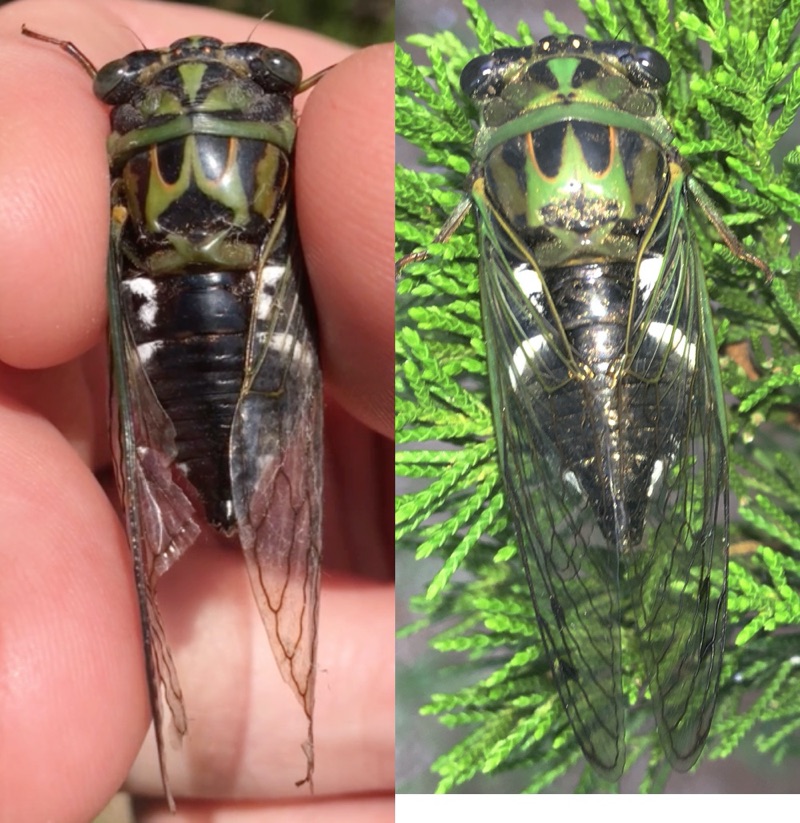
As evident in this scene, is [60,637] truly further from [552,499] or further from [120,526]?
[552,499]

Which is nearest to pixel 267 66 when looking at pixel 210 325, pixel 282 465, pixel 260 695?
pixel 210 325

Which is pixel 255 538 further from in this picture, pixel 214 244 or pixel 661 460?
pixel 661 460

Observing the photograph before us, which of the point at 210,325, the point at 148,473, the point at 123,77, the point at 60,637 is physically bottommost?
the point at 60,637

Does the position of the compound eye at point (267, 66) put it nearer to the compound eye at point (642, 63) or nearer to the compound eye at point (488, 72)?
the compound eye at point (488, 72)

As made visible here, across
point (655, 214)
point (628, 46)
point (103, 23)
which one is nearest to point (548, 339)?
point (655, 214)

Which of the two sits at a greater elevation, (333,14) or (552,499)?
(333,14)

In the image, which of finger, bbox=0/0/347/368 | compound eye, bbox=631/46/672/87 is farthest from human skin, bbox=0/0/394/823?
compound eye, bbox=631/46/672/87

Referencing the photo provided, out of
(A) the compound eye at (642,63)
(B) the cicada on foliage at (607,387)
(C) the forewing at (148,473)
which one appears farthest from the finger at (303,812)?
(A) the compound eye at (642,63)

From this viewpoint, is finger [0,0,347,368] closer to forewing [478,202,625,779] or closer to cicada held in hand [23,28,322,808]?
cicada held in hand [23,28,322,808]
